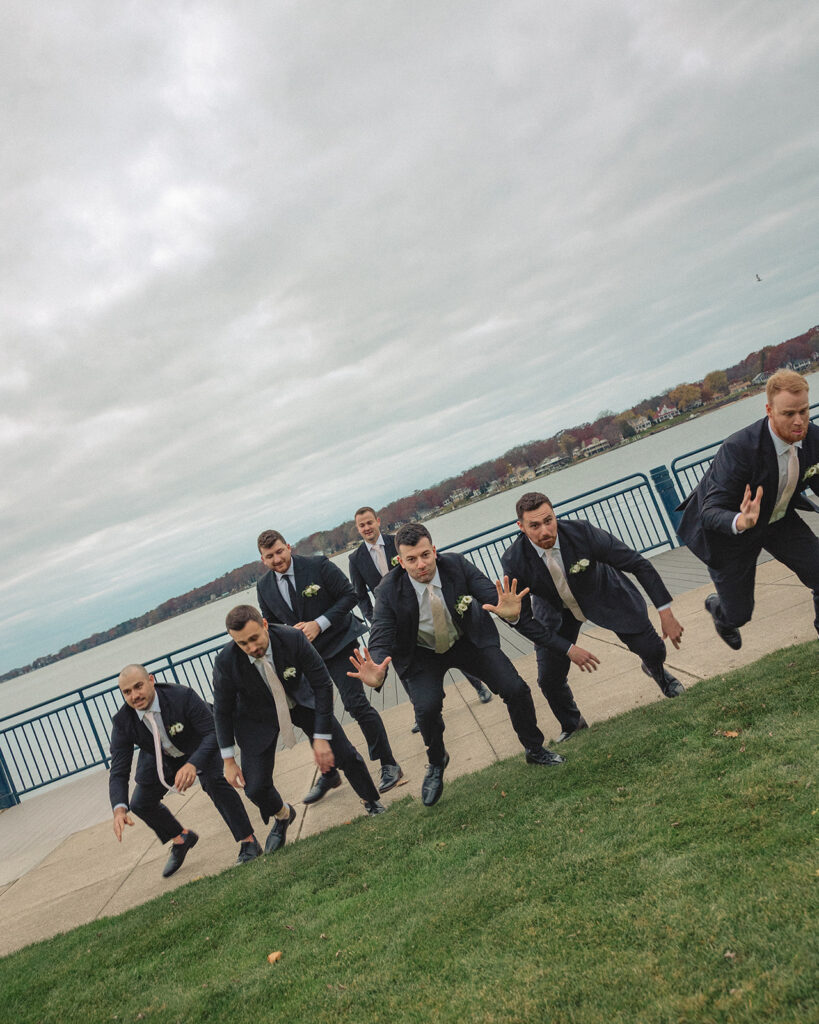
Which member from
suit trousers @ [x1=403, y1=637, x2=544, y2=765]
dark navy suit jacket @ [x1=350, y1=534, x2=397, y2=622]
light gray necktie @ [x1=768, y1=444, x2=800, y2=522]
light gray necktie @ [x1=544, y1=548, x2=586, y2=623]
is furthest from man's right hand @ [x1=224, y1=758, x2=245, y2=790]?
light gray necktie @ [x1=768, y1=444, x2=800, y2=522]

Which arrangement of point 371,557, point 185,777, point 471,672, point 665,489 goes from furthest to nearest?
point 665,489 → point 371,557 → point 471,672 → point 185,777

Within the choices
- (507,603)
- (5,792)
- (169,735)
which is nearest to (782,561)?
(507,603)

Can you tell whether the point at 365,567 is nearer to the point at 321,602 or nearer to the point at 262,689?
the point at 321,602

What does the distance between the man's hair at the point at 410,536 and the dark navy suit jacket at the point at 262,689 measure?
1211mm

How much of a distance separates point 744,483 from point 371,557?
178 inches

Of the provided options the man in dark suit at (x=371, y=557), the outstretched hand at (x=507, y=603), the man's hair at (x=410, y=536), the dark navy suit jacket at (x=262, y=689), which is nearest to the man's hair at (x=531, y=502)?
the outstretched hand at (x=507, y=603)

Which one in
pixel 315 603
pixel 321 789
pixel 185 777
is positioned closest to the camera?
pixel 185 777

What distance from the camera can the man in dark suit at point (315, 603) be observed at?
7.06 metres

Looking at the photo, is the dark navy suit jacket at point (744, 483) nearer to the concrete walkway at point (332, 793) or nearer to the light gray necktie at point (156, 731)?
the concrete walkway at point (332, 793)

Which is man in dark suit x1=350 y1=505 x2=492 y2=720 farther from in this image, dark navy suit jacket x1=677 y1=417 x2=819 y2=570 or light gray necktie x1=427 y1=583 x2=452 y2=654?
dark navy suit jacket x1=677 y1=417 x2=819 y2=570

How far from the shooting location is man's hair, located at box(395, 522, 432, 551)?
212 inches

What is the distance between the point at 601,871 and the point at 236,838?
3.59 metres

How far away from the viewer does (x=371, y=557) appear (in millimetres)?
8742

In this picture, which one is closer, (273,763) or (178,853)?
(273,763)
